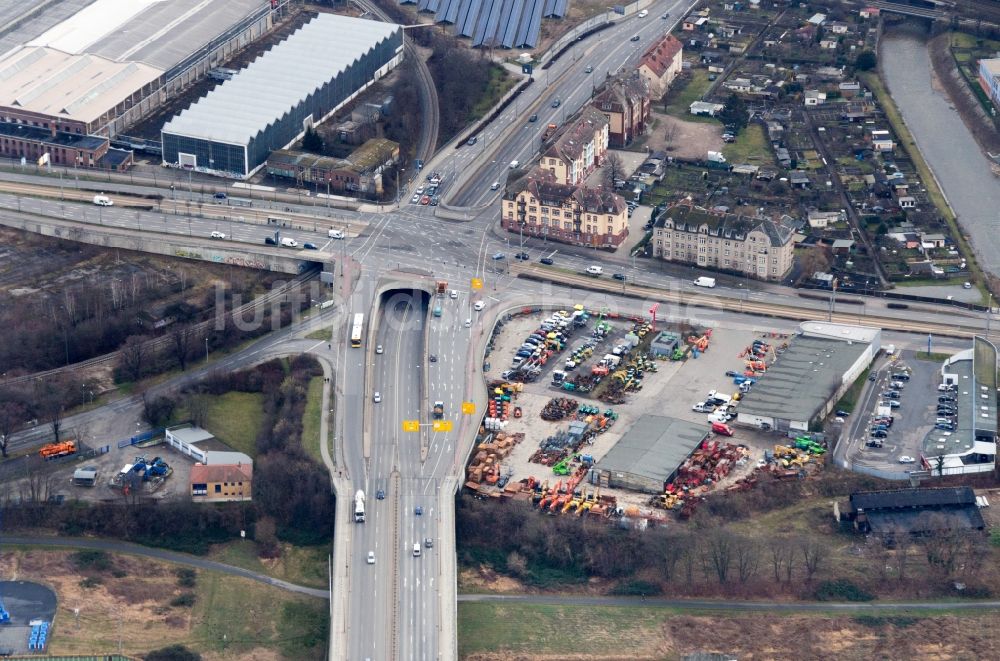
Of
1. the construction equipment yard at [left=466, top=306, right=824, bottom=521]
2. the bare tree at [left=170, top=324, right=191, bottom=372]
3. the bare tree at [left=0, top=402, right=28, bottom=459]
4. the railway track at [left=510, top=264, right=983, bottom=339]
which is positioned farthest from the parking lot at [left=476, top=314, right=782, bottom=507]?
the bare tree at [left=0, top=402, right=28, bottom=459]

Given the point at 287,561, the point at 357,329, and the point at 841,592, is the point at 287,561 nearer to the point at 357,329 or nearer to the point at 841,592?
the point at 357,329

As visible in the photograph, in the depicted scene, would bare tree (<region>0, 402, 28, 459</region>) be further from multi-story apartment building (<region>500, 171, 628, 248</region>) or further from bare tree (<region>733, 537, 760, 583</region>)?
bare tree (<region>733, 537, 760, 583</region>)

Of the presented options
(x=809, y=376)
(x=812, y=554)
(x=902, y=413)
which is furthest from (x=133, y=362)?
(x=902, y=413)

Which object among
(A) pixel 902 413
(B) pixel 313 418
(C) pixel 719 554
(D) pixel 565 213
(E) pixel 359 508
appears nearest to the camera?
(C) pixel 719 554

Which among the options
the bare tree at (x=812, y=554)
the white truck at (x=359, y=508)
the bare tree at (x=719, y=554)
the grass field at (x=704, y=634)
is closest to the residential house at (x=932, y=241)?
the bare tree at (x=812, y=554)

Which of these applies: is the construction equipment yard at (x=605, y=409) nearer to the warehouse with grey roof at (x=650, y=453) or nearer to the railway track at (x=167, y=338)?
the warehouse with grey roof at (x=650, y=453)

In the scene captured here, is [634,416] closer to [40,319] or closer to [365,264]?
[365,264]
